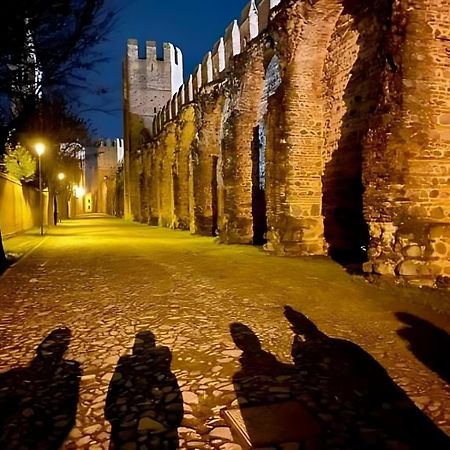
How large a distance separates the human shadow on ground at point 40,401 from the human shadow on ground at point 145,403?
29 centimetres

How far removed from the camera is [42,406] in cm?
291

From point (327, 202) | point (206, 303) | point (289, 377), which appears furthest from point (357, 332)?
point (327, 202)

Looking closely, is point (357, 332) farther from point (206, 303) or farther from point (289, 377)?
point (206, 303)

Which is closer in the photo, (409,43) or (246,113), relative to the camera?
(409,43)

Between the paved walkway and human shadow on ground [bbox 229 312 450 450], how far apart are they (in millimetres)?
11

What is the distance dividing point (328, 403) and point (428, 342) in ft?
5.88

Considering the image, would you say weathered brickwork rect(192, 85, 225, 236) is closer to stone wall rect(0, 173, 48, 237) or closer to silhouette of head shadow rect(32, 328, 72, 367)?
stone wall rect(0, 173, 48, 237)

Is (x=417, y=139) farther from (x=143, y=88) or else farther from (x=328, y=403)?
(x=143, y=88)

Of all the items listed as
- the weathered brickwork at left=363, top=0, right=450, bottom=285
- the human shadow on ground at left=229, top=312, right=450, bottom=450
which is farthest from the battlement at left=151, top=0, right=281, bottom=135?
the human shadow on ground at left=229, top=312, right=450, bottom=450

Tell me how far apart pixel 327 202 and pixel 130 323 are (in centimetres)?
731

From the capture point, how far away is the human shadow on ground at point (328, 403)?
97.9 inches

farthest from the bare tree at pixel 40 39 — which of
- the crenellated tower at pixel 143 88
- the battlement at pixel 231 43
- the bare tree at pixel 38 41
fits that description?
the crenellated tower at pixel 143 88

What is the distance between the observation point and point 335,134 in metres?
10.5

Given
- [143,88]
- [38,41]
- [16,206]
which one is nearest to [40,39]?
[38,41]
